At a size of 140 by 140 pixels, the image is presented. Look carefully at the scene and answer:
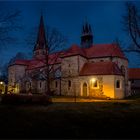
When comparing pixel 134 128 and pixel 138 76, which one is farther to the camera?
pixel 138 76

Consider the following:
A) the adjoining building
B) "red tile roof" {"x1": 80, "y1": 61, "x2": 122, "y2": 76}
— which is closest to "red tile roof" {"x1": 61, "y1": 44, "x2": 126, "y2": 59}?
"red tile roof" {"x1": 80, "y1": 61, "x2": 122, "y2": 76}

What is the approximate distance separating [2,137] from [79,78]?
33.9m

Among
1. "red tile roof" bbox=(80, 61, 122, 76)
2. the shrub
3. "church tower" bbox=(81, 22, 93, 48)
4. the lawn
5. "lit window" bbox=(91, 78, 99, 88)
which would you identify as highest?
"church tower" bbox=(81, 22, 93, 48)

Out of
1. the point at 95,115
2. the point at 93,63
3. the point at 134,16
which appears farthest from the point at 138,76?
the point at 95,115

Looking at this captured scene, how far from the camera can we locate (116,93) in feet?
131

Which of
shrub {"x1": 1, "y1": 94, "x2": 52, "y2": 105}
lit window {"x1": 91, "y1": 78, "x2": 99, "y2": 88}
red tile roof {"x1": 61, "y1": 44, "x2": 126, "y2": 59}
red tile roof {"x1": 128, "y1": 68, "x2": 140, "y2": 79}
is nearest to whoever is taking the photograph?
shrub {"x1": 1, "y1": 94, "x2": 52, "y2": 105}

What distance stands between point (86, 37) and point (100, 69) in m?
13.8

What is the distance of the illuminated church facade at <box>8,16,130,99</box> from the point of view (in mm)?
40219

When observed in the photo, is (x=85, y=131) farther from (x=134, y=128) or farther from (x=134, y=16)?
(x=134, y=16)

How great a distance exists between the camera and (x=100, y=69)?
136 ft

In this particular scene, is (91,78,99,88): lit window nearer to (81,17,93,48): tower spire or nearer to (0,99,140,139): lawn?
(81,17,93,48): tower spire

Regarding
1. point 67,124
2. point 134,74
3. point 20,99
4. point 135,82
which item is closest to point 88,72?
point 20,99

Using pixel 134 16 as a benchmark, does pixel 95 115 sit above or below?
below

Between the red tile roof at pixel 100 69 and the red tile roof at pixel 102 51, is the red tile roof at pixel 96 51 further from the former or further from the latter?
the red tile roof at pixel 100 69
